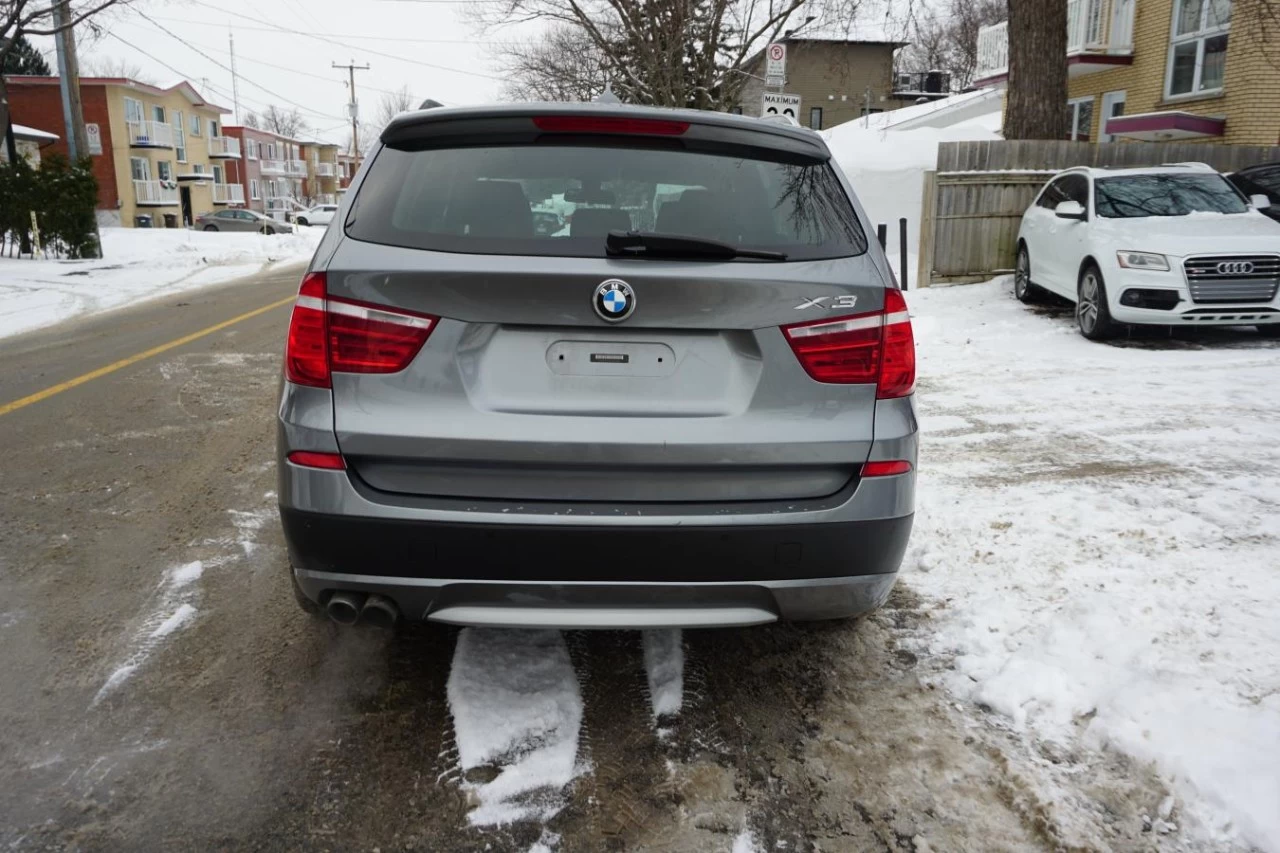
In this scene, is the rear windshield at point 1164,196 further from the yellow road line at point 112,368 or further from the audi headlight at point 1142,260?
the yellow road line at point 112,368

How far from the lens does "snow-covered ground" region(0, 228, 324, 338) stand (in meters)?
13.7

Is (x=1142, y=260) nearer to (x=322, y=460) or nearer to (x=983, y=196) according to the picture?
(x=983, y=196)

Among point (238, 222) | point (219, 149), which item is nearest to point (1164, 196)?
point (238, 222)

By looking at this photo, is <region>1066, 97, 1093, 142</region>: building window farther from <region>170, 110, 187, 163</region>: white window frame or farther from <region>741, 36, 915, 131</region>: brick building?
<region>170, 110, 187, 163</region>: white window frame

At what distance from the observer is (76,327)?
11711 millimetres

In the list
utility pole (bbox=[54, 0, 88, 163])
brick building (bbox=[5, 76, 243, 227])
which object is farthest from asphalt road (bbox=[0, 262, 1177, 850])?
brick building (bbox=[5, 76, 243, 227])

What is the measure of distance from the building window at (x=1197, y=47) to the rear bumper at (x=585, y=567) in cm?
1903

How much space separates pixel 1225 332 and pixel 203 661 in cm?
1026

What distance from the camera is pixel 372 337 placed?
251 cm

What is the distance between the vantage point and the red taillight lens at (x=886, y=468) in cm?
265

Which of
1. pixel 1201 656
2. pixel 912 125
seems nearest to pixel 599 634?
pixel 1201 656

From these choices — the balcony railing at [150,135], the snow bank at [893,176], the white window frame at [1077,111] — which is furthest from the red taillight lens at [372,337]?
the balcony railing at [150,135]

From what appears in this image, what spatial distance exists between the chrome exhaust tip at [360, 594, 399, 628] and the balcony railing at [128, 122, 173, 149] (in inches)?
2464

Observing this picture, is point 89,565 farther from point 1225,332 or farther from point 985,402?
point 1225,332
